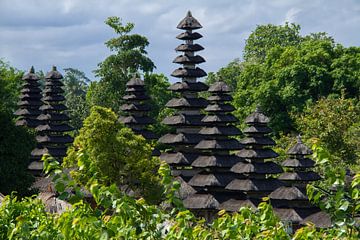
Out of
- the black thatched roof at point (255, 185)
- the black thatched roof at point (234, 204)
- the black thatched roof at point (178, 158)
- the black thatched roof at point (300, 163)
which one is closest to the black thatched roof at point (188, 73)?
the black thatched roof at point (178, 158)

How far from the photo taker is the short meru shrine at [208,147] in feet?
116

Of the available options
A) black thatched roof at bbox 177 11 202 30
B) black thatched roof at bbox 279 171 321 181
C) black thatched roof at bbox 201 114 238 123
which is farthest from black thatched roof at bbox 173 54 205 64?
black thatched roof at bbox 279 171 321 181

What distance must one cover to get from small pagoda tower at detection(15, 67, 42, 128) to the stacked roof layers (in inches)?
932

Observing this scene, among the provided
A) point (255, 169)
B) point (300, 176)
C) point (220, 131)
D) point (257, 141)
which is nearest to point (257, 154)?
point (257, 141)

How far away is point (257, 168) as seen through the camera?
38000mm

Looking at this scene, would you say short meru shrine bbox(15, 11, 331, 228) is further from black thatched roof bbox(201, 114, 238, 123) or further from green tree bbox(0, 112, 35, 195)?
green tree bbox(0, 112, 35, 195)

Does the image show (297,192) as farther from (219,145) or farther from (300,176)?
(219,145)

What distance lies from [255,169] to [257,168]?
0.17 metres

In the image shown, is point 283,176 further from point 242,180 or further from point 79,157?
point 79,157

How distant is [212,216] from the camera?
3994cm

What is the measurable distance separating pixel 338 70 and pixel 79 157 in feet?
160

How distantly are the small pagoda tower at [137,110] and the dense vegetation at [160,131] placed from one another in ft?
5.17

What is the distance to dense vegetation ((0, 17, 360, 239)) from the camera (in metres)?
9.16

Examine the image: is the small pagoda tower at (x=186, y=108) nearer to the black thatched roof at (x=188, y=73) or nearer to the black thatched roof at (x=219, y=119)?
the black thatched roof at (x=188, y=73)
